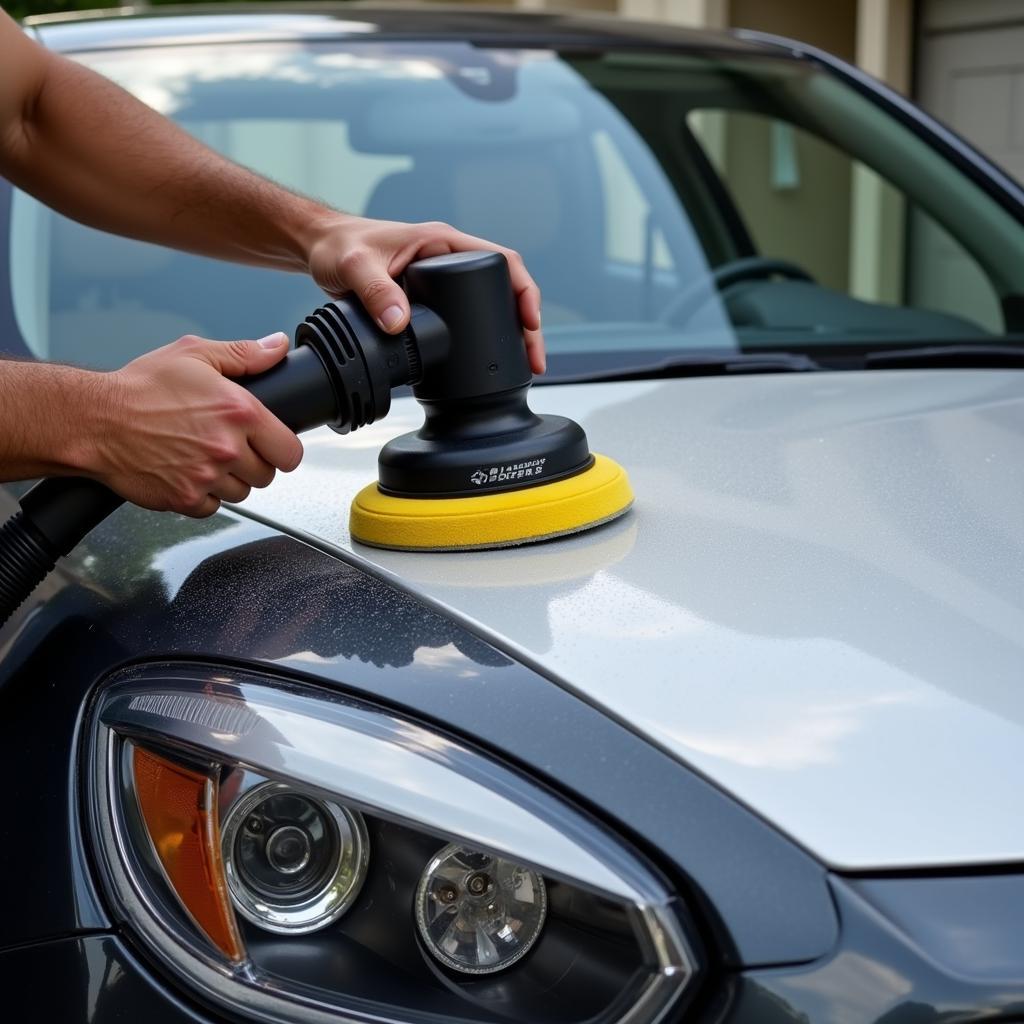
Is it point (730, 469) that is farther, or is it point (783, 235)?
point (783, 235)

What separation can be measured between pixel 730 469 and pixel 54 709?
77 centimetres

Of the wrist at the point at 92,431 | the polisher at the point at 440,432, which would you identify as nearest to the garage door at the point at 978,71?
the polisher at the point at 440,432

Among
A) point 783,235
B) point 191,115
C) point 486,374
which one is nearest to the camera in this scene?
point 486,374

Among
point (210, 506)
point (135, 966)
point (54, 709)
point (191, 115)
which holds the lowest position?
point (135, 966)

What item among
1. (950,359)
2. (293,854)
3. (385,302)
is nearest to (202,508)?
(385,302)

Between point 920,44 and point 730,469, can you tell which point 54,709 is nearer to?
point 730,469

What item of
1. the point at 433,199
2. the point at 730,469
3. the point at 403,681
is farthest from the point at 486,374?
the point at 433,199

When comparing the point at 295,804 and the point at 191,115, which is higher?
the point at 191,115

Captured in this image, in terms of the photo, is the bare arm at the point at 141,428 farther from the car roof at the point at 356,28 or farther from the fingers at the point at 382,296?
the car roof at the point at 356,28

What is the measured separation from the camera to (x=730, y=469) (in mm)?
1681

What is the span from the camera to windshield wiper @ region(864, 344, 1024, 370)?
2270mm

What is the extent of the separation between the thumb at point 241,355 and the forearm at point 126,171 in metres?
0.59

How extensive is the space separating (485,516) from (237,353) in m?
0.29

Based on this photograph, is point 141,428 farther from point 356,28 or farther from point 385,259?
point 356,28
